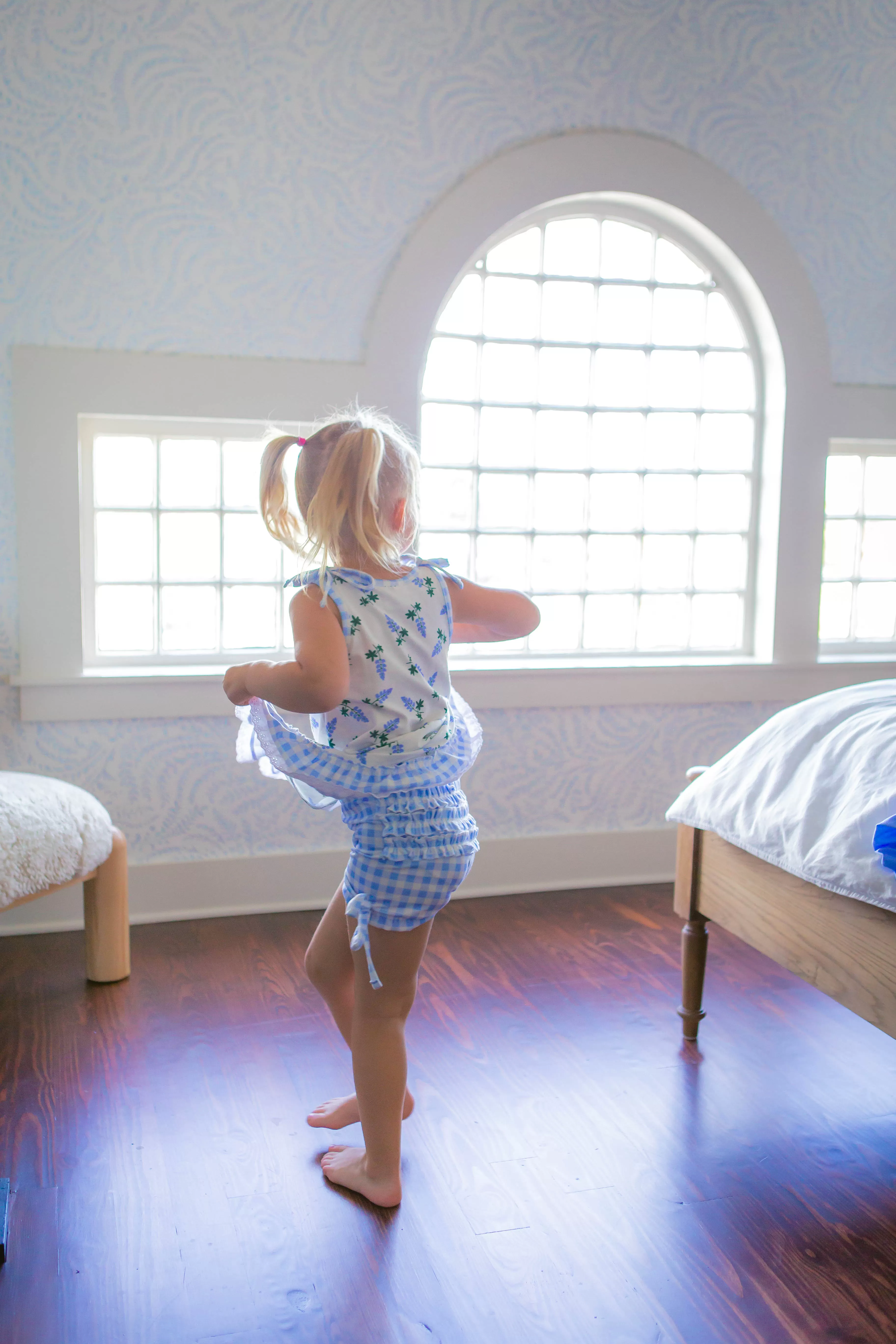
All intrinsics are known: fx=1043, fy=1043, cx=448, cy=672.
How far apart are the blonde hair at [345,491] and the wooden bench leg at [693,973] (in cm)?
122

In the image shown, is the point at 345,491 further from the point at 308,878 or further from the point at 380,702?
the point at 308,878

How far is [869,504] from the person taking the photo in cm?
408

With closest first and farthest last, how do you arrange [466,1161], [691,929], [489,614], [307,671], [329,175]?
[307,671], [489,614], [466,1161], [691,929], [329,175]

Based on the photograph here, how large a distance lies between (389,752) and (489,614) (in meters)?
0.31

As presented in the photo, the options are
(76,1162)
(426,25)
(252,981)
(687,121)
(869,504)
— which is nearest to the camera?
(76,1162)

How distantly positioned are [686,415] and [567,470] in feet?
1.72

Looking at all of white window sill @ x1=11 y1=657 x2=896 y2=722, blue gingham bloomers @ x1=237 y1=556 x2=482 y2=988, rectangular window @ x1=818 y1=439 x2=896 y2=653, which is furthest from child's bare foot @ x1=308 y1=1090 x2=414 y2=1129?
rectangular window @ x1=818 y1=439 x2=896 y2=653

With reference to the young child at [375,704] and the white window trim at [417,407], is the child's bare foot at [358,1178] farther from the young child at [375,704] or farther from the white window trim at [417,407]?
the white window trim at [417,407]

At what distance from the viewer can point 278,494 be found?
5.74ft

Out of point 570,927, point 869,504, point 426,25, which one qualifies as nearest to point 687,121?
point 426,25

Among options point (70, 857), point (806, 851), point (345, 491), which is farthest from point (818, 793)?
point (70, 857)

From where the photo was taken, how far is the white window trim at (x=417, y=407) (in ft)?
9.96

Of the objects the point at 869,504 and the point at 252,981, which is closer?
the point at 252,981

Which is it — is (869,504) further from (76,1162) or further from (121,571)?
(76,1162)
